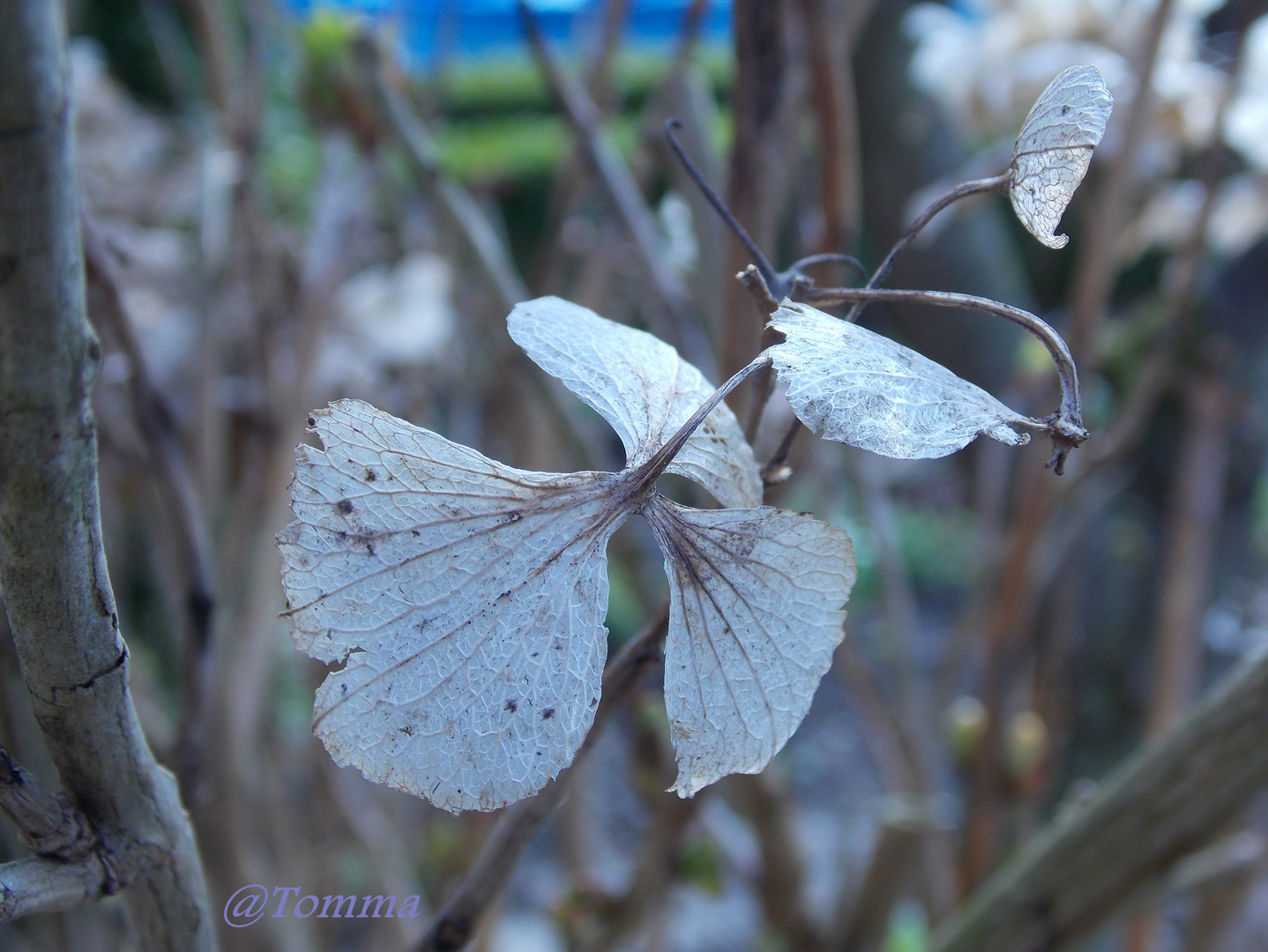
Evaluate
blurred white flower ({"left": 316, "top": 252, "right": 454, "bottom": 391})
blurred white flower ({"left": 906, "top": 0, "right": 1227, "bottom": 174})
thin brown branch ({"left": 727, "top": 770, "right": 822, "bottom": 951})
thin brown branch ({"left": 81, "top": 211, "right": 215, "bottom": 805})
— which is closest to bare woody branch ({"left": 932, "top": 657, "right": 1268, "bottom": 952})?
thin brown branch ({"left": 727, "top": 770, "right": 822, "bottom": 951})

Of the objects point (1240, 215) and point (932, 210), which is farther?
point (1240, 215)

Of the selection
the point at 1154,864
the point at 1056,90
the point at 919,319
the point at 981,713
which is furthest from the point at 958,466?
the point at 1056,90

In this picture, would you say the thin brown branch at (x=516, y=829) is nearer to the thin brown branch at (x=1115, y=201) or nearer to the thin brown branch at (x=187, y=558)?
the thin brown branch at (x=187, y=558)

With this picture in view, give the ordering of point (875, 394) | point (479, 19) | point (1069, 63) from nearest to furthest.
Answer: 1. point (875, 394)
2. point (1069, 63)
3. point (479, 19)

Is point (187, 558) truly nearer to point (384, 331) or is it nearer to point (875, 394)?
point (875, 394)

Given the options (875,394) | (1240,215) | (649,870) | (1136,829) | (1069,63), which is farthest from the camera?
(1240,215)

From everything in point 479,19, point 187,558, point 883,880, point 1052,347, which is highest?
point 1052,347

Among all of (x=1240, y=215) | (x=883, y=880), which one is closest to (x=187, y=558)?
(x=883, y=880)
